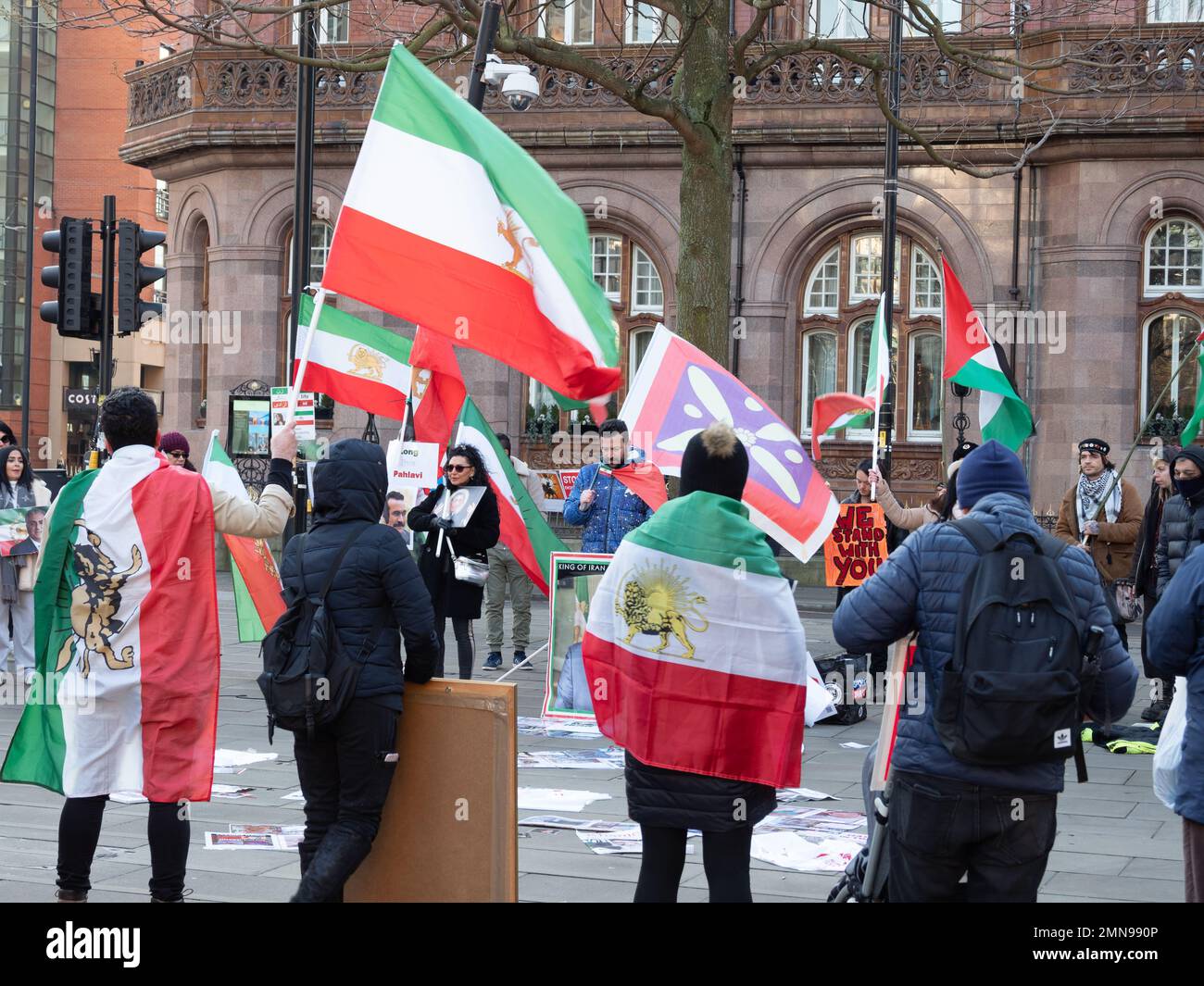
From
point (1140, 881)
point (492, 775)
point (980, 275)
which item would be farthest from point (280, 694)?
point (980, 275)

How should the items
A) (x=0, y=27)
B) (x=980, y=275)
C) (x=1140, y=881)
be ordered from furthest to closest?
(x=0, y=27)
(x=980, y=275)
(x=1140, y=881)

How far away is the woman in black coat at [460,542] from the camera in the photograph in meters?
12.5

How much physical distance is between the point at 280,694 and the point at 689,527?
5.06ft

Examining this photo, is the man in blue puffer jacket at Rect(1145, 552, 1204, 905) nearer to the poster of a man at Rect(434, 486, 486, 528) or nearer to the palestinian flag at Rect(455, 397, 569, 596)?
the palestinian flag at Rect(455, 397, 569, 596)

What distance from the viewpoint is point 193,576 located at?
20.5 ft

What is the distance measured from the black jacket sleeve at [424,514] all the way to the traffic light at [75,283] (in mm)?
3954

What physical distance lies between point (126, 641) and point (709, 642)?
2.25 m

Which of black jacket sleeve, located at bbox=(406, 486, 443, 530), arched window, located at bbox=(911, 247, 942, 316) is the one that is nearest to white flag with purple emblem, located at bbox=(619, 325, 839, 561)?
black jacket sleeve, located at bbox=(406, 486, 443, 530)

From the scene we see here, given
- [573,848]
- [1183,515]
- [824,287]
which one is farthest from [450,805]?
[824,287]

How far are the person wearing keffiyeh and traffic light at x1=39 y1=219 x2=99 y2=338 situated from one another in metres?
8.66

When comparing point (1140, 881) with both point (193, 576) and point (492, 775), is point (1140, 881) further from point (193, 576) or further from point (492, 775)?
point (193, 576)

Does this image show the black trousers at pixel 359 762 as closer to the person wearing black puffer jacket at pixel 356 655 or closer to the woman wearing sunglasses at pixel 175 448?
the person wearing black puffer jacket at pixel 356 655

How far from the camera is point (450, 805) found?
227 inches

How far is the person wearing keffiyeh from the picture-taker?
12594 millimetres
